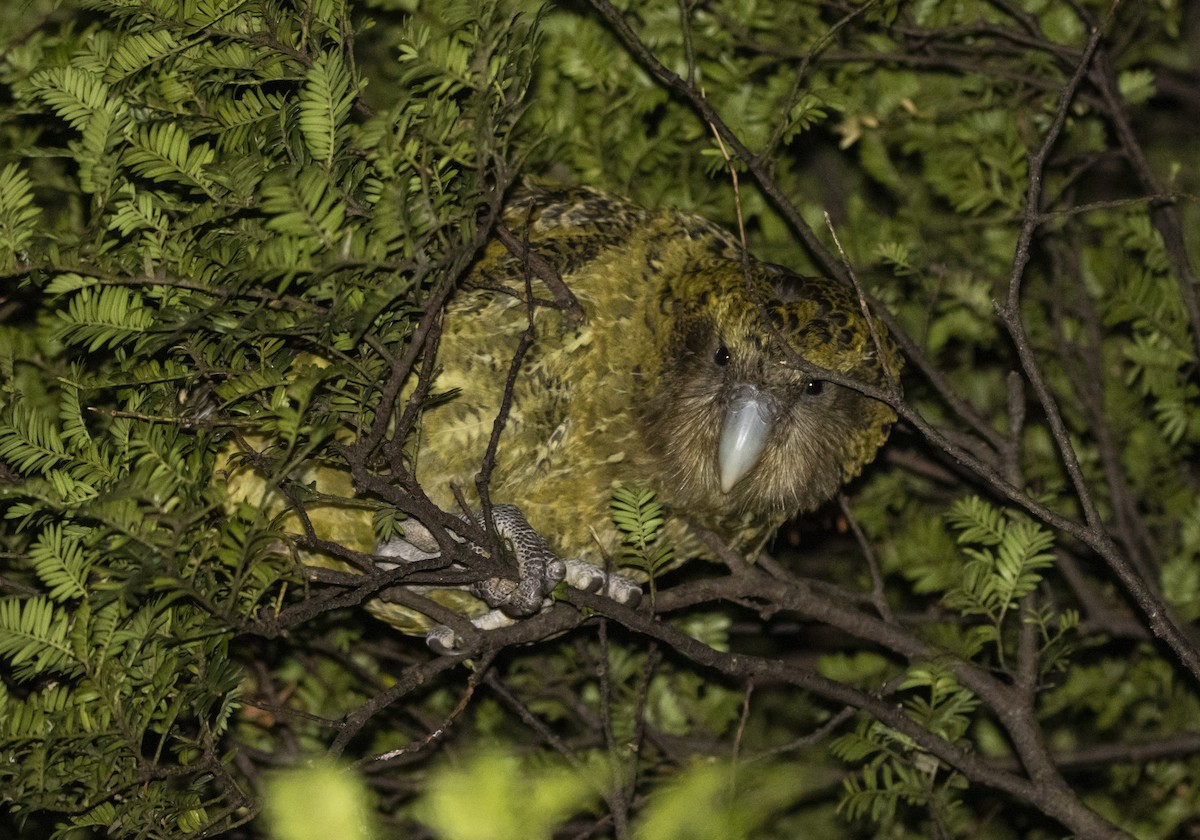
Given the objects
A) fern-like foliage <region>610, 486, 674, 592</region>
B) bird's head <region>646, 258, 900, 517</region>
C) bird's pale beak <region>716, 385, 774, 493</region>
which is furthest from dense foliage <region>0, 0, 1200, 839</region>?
bird's pale beak <region>716, 385, 774, 493</region>

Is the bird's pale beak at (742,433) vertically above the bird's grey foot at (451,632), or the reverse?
the bird's pale beak at (742,433)

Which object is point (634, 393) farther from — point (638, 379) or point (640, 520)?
point (640, 520)

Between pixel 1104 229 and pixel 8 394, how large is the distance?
12.7 feet

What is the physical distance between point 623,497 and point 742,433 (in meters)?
0.44

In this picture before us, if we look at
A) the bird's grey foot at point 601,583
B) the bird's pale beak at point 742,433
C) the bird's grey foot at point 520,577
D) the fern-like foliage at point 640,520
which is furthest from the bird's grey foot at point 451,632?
the bird's pale beak at point 742,433

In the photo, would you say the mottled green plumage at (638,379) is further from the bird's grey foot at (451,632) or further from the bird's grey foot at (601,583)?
the bird's grey foot at (451,632)

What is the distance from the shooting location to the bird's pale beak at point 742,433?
322 centimetres

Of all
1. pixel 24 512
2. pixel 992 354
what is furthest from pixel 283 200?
pixel 992 354

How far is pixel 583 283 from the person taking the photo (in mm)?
3348

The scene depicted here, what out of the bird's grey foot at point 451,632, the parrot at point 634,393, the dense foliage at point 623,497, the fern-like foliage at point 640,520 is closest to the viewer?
the dense foliage at point 623,497

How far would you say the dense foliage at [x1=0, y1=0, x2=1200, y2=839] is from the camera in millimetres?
2236

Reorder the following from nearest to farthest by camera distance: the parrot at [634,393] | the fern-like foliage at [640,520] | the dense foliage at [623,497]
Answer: the dense foliage at [623,497] < the fern-like foliage at [640,520] < the parrot at [634,393]

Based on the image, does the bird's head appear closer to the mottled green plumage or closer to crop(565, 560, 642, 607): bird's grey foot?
the mottled green plumage

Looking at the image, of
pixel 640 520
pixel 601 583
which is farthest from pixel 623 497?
pixel 601 583
